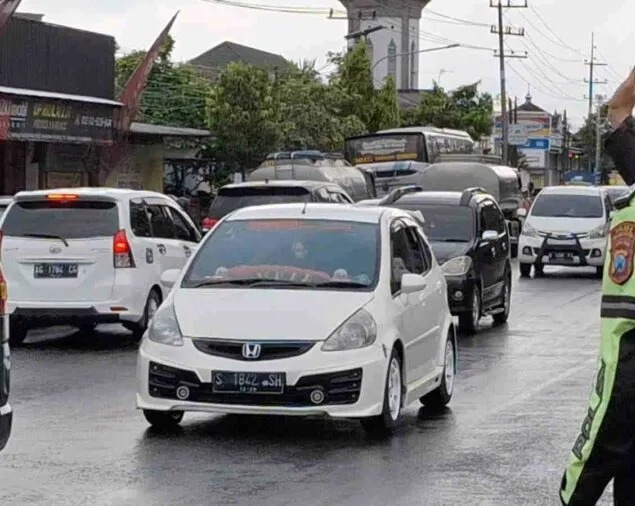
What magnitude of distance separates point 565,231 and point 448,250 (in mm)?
11976

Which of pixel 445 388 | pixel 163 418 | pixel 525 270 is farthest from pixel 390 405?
pixel 525 270

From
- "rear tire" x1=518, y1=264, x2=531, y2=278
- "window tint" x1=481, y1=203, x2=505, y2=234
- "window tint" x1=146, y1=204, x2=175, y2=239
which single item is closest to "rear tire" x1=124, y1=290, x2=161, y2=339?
"window tint" x1=146, y1=204, x2=175, y2=239

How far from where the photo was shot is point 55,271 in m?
16.6

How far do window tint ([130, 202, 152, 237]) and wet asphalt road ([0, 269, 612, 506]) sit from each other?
2215 mm

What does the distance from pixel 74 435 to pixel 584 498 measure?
666 centimetres

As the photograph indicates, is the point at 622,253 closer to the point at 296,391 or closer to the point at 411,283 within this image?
the point at 296,391

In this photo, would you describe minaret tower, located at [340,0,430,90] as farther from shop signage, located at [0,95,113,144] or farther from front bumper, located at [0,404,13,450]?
front bumper, located at [0,404,13,450]

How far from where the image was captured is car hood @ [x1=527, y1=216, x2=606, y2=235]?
3103 cm

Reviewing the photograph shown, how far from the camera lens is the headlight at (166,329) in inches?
419

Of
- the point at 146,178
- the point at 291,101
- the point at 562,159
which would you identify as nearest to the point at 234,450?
the point at 146,178

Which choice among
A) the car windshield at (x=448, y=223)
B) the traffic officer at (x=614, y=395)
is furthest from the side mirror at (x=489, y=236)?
the traffic officer at (x=614, y=395)

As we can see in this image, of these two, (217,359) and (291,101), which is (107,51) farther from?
Answer: (217,359)

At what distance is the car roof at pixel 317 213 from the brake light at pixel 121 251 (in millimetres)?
4689

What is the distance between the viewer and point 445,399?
12562 mm
